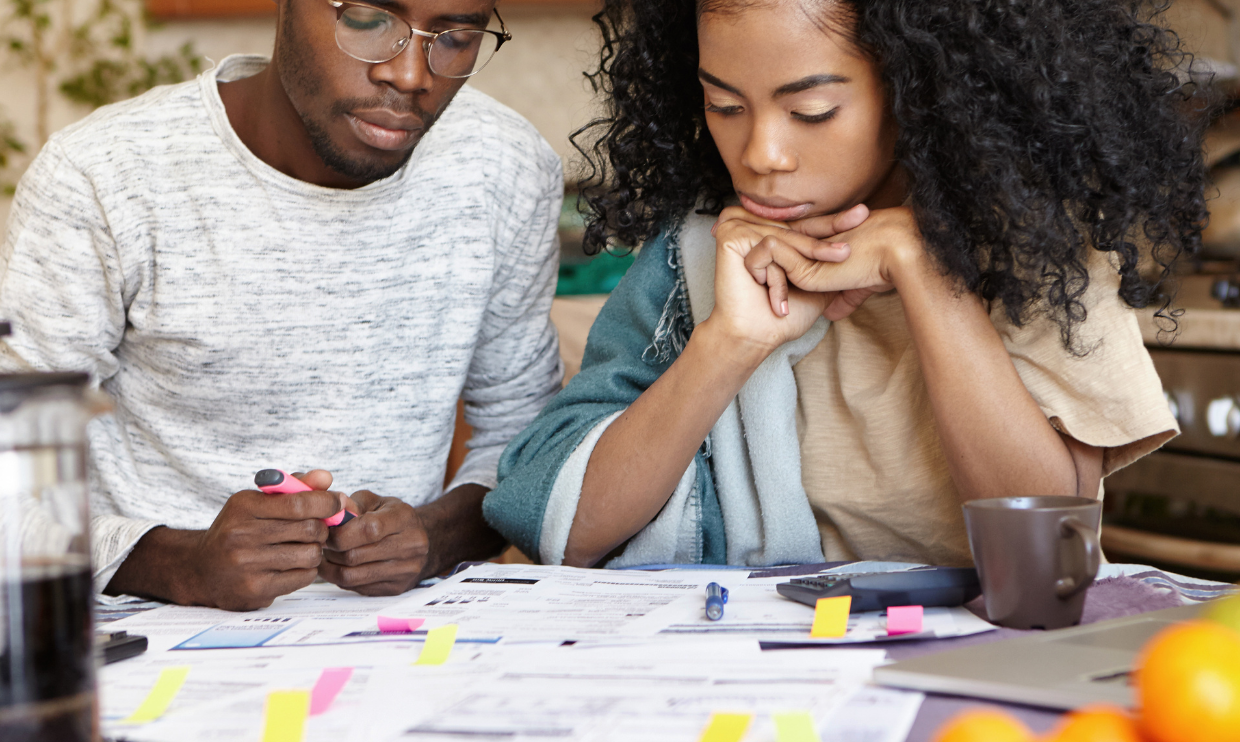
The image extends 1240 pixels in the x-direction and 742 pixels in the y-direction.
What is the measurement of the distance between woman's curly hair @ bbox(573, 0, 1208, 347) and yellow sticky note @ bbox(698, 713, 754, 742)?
58cm

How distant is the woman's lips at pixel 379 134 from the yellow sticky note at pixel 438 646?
66 centimetres

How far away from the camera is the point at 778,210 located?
1091 millimetres

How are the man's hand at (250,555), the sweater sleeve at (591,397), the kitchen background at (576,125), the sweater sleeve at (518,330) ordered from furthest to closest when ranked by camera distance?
the kitchen background at (576,125), the sweater sleeve at (518,330), the sweater sleeve at (591,397), the man's hand at (250,555)

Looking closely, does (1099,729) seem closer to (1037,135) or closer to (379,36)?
(1037,135)

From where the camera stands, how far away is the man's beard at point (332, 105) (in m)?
1.20

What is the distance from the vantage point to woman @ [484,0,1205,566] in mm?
978

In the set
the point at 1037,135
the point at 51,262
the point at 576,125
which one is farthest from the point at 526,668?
the point at 576,125

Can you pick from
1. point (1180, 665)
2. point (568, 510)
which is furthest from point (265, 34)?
point (1180, 665)

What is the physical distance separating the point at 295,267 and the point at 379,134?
0.66 ft

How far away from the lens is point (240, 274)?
1274mm

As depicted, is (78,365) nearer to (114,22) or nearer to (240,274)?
(240,274)

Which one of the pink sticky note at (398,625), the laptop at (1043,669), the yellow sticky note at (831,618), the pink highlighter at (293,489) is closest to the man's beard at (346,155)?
the pink highlighter at (293,489)

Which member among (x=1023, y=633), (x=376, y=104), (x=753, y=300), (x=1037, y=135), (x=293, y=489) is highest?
(x=376, y=104)

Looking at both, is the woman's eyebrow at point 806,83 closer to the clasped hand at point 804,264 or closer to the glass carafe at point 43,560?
the clasped hand at point 804,264
